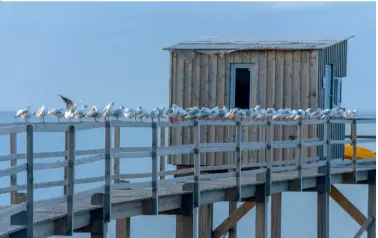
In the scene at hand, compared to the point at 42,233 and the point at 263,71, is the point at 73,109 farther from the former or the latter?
the point at 42,233

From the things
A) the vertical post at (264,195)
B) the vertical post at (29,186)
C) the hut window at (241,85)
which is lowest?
the vertical post at (264,195)

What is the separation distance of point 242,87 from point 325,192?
3.01 metres

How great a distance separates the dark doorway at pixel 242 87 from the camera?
20.7m

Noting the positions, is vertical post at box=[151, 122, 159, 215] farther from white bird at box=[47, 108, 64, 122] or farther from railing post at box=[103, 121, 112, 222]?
white bird at box=[47, 108, 64, 122]

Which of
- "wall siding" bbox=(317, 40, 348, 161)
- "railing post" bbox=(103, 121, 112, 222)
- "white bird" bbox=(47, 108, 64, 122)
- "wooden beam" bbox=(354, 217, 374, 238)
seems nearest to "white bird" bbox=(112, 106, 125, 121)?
"white bird" bbox=(47, 108, 64, 122)

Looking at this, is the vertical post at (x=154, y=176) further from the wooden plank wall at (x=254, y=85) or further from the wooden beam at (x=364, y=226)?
the wooden beam at (x=364, y=226)

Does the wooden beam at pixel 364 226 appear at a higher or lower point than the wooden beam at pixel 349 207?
lower

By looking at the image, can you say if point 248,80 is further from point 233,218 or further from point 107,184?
point 107,184

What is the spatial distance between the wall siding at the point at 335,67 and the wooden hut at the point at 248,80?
0.02 m

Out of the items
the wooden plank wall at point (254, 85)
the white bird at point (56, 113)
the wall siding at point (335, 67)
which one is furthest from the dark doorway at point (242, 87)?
the white bird at point (56, 113)

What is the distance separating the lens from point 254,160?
807 inches

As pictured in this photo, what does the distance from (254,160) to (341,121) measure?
220cm

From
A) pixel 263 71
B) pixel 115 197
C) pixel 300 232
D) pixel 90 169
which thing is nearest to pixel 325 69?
pixel 263 71

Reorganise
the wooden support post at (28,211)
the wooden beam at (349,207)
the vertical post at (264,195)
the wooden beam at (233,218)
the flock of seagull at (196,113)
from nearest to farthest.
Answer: the wooden support post at (28,211) < the vertical post at (264,195) < the flock of seagull at (196,113) < the wooden beam at (233,218) < the wooden beam at (349,207)
